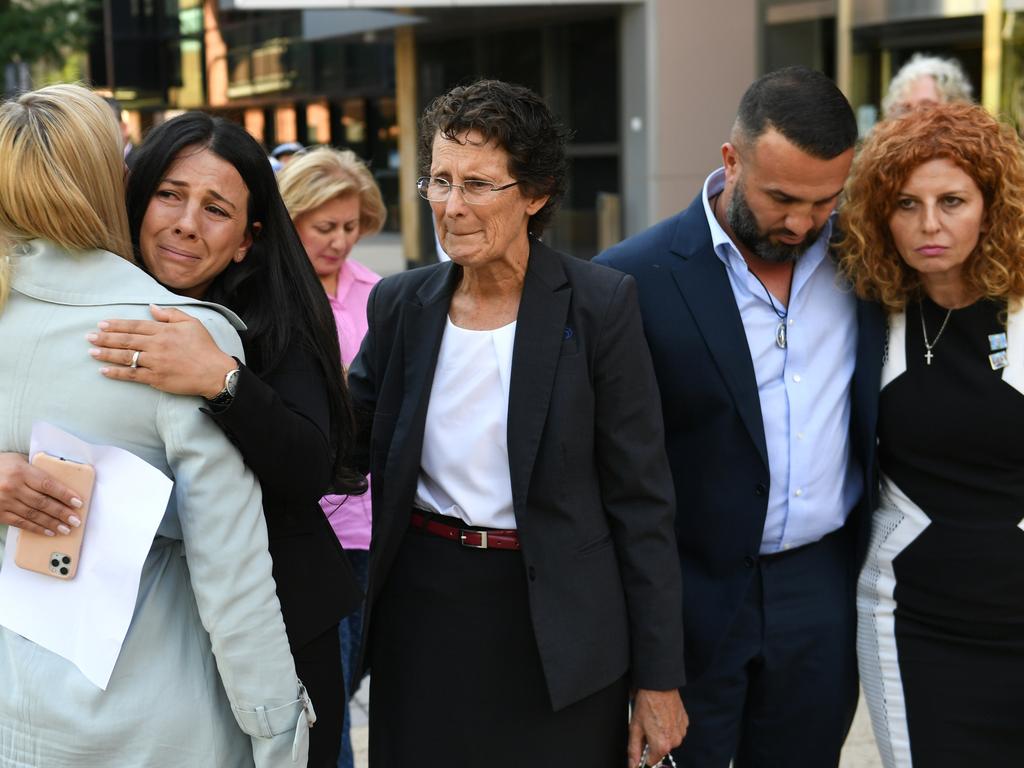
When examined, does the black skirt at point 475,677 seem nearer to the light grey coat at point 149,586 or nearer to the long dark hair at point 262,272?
the long dark hair at point 262,272

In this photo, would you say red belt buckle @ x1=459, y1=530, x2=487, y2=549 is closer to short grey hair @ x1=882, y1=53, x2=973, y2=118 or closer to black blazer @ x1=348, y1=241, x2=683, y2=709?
black blazer @ x1=348, y1=241, x2=683, y2=709

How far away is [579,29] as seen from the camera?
18094mm

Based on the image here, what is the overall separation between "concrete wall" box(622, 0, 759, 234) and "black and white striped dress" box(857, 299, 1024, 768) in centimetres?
1367

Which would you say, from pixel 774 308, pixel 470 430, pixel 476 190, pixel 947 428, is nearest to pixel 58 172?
pixel 476 190

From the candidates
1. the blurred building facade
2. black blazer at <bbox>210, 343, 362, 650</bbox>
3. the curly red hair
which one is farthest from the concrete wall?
black blazer at <bbox>210, 343, 362, 650</bbox>

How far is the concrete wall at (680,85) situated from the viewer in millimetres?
16500

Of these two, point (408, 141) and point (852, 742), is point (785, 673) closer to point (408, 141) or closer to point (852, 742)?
point (852, 742)

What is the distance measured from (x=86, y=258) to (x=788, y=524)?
1.76 meters

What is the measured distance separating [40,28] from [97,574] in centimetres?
1970

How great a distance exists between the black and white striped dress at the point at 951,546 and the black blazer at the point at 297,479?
4.46ft

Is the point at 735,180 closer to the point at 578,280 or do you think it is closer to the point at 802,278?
the point at 802,278

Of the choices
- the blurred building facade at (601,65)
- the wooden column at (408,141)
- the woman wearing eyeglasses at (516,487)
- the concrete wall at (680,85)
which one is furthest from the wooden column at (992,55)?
the woman wearing eyeglasses at (516,487)

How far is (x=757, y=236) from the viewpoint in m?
3.00

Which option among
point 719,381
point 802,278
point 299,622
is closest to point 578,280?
point 719,381
